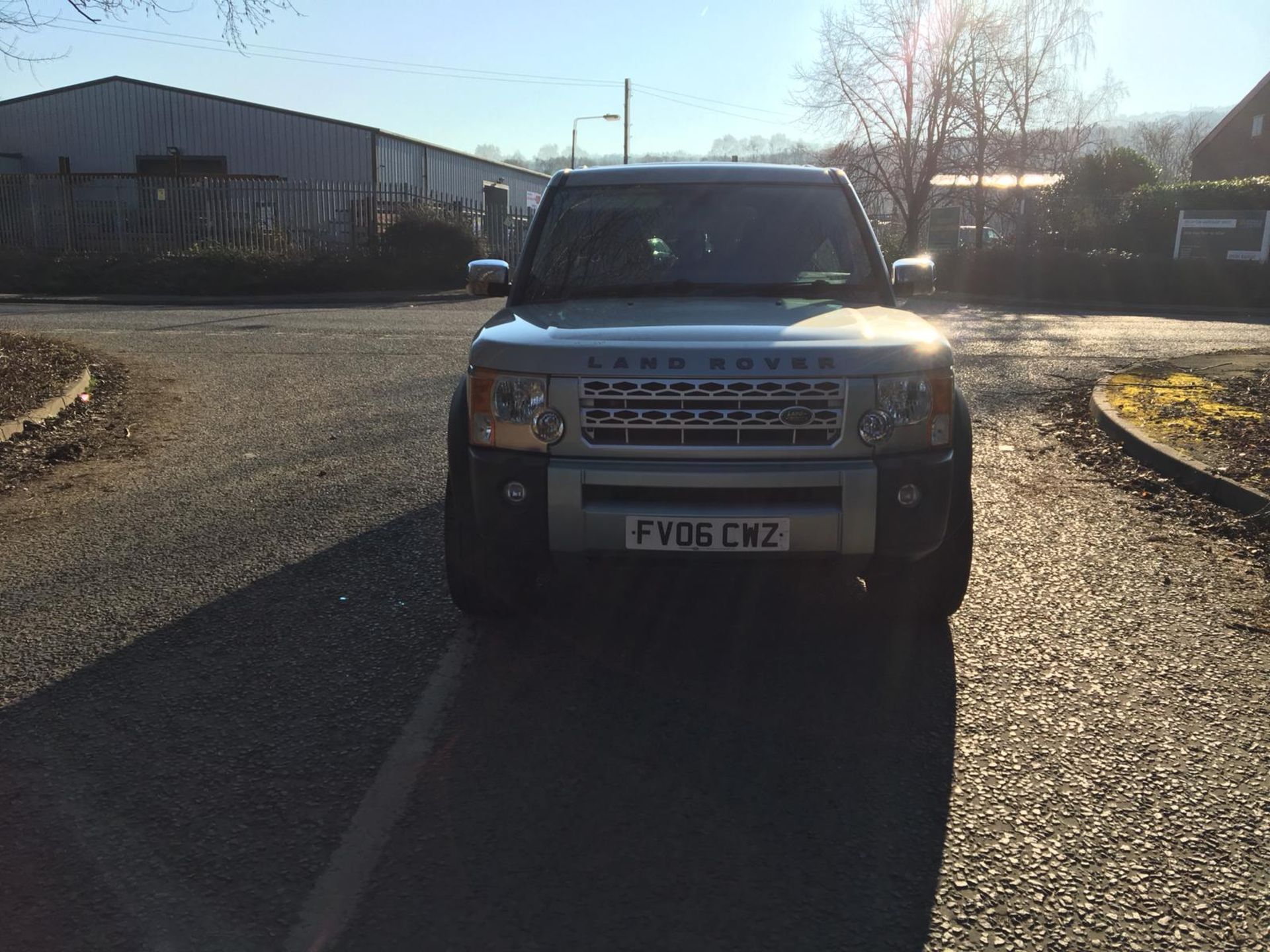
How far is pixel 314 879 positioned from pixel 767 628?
2.19 metres

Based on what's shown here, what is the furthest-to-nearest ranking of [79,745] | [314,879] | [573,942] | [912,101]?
[912,101], [79,745], [314,879], [573,942]

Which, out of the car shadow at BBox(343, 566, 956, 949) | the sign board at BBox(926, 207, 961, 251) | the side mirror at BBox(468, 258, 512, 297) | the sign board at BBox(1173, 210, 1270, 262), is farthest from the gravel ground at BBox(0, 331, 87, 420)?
the sign board at BBox(926, 207, 961, 251)

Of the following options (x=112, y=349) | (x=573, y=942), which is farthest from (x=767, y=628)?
(x=112, y=349)

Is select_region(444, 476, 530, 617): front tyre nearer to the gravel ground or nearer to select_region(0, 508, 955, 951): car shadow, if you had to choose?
select_region(0, 508, 955, 951): car shadow

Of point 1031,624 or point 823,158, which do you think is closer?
point 1031,624

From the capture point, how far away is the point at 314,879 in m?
2.55

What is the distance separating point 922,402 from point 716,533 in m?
0.85

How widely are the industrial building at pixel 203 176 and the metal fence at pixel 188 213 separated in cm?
3

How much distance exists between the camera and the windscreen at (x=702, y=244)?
4711 millimetres

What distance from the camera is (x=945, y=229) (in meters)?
39.1

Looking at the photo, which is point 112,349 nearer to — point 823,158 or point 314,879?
point 314,879

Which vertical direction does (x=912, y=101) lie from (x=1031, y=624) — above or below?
above

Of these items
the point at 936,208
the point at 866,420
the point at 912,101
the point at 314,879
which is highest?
the point at 912,101

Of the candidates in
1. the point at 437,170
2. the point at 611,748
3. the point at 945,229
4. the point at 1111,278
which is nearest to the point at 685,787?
the point at 611,748
